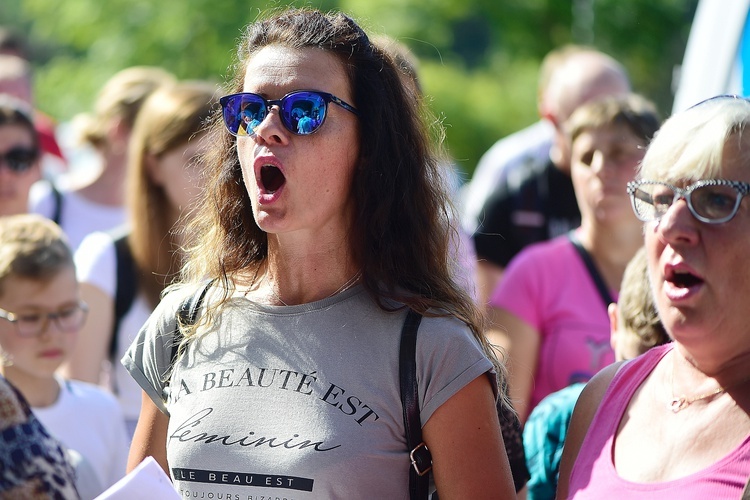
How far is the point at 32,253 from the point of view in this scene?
3.71 metres

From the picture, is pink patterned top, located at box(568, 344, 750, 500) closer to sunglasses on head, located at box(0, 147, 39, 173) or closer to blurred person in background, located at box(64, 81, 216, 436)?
blurred person in background, located at box(64, 81, 216, 436)

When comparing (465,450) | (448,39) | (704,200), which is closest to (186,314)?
(465,450)

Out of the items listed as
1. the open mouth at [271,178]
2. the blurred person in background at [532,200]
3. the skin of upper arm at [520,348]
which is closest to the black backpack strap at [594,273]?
the skin of upper arm at [520,348]

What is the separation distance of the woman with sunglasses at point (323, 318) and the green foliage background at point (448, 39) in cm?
880

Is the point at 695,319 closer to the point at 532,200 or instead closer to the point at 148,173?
the point at 148,173

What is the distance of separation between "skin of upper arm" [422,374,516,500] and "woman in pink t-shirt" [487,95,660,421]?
5.30ft

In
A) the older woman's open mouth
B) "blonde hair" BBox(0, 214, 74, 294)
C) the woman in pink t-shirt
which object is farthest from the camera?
the woman in pink t-shirt

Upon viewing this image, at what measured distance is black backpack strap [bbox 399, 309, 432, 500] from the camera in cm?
214

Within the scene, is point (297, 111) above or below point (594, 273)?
above

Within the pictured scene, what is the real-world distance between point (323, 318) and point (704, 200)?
0.81 metres

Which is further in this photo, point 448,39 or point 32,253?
point 448,39

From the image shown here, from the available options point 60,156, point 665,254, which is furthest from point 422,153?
point 60,156

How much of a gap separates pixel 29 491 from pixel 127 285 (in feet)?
8.10

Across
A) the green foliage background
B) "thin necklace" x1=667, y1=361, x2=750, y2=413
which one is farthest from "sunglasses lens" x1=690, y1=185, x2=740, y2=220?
the green foliage background
